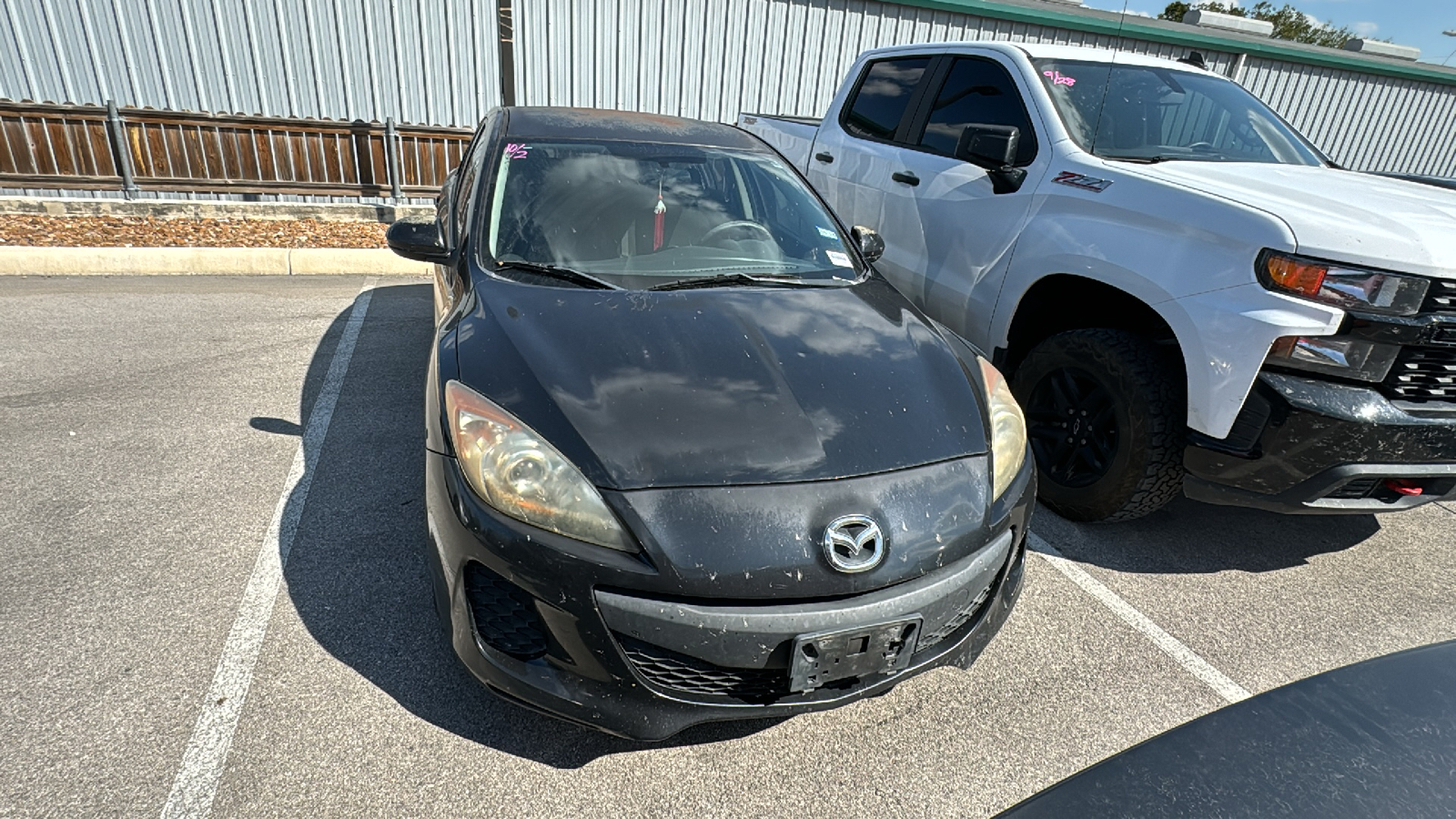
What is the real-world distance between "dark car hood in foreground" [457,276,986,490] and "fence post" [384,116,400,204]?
7.94 m

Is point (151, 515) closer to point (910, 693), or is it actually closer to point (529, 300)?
point (529, 300)

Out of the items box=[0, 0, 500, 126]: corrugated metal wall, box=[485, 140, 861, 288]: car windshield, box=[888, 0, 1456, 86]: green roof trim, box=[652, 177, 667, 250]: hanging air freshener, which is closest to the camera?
box=[485, 140, 861, 288]: car windshield

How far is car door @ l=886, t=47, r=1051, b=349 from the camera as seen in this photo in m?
3.62

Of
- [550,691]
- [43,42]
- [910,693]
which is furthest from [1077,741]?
[43,42]

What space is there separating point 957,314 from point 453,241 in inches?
97.5

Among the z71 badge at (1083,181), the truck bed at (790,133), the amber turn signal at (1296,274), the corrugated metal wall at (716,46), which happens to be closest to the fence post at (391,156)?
the corrugated metal wall at (716,46)

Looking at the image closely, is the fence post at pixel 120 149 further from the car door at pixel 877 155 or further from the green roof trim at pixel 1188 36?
the green roof trim at pixel 1188 36

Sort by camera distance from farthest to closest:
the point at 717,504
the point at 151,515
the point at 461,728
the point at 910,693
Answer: the point at 151,515, the point at 910,693, the point at 461,728, the point at 717,504

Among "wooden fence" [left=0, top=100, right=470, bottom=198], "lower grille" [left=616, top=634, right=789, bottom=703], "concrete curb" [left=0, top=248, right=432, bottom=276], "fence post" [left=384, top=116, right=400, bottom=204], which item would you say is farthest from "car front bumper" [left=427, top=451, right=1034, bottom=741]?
"wooden fence" [left=0, top=100, right=470, bottom=198]

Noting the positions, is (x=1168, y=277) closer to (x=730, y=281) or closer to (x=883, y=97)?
(x=730, y=281)

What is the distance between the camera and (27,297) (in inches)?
230

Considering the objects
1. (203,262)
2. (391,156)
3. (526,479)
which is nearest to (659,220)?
(526,479)

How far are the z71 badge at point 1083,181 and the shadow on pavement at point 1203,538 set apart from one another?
144 cm

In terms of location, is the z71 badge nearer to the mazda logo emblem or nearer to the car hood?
the car hood
